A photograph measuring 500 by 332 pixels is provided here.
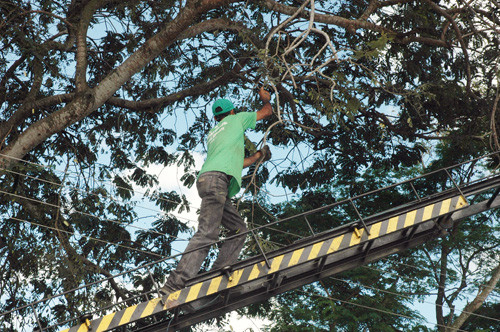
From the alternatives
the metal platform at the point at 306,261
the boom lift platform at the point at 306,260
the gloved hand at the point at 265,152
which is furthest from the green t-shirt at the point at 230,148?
the metal platform at the point at 306,261

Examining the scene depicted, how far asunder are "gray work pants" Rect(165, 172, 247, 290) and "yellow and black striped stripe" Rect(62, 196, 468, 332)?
16 cm

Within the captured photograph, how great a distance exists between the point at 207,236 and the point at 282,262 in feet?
2.53

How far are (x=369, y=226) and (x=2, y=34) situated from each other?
7.21m

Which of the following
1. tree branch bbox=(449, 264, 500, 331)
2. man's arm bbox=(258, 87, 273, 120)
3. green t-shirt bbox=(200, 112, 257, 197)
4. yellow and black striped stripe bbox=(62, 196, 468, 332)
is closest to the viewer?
yellow and black striped stripe bbox=(62, 196, 468, 332)

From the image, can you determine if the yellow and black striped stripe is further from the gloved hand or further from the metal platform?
the gloved hand

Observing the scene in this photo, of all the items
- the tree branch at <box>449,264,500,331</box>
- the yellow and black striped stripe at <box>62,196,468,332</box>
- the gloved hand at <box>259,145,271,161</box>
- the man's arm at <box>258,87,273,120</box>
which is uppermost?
the tree branch at <box>449,264,500,331</box>

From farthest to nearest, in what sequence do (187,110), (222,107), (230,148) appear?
(187,110)
(222,107)
(230,148)

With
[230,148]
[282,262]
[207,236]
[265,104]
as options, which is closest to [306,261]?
[282,262]

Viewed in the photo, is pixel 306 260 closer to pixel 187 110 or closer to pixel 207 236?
pixel 207 236

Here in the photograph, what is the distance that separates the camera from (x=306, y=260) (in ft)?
20.9

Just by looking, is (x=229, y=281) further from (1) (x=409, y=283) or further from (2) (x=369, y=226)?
(1) (x=409, y=283)

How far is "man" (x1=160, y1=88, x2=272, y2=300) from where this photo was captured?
246 inches

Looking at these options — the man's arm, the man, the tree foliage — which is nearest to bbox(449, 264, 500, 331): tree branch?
the tree foliage

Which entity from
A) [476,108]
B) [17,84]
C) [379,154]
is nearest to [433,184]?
[379,154]
